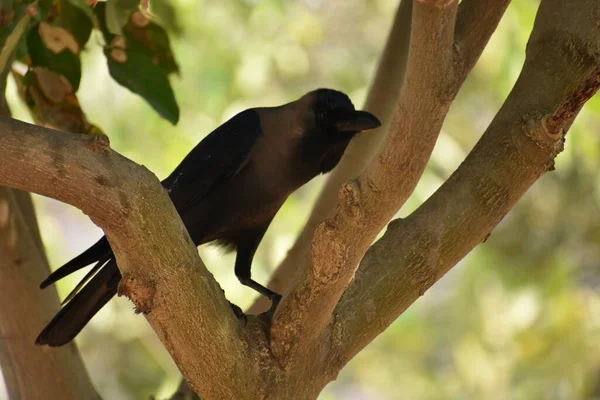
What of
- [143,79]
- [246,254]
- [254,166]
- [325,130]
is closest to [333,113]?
[325,130]

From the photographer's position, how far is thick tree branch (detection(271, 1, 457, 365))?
2068 millimetres

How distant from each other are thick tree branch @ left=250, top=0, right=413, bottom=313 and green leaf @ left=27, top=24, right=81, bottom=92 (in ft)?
3.56

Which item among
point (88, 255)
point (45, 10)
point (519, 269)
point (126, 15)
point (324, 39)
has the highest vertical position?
point (324, 39)

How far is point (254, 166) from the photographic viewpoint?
356cm

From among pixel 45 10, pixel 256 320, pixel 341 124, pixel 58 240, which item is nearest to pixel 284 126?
pixel 341 124

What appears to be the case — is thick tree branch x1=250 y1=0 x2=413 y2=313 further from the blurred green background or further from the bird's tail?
the blurred green background

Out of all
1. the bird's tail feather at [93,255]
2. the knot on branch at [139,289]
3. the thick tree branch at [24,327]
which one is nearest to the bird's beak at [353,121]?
the bird's tail feather at [93,255]

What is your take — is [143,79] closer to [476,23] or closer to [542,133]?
[476,23]

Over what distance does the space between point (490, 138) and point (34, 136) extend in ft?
4.02

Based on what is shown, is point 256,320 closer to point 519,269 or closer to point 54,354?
point 54,354

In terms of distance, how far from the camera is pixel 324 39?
802 cm

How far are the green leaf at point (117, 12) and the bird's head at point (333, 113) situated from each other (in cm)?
93

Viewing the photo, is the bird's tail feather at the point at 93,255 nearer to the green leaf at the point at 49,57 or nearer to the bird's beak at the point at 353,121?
the green leaf at the point at 49,57

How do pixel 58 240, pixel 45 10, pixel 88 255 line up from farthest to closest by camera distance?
pixel 58 240, pixel 88 255, pixel 45 10
